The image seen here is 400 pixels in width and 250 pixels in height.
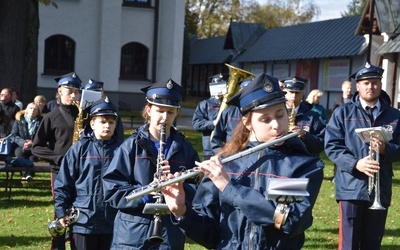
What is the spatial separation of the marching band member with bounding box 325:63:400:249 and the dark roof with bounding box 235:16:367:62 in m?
33.9

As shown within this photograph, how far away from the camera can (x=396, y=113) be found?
7559mm

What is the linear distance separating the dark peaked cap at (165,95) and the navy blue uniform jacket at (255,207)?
1271 millimetres

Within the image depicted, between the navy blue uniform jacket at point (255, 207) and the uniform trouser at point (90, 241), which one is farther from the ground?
the navy blue uniform jacket at point (255, 207)

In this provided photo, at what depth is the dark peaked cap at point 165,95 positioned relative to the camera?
210 inches

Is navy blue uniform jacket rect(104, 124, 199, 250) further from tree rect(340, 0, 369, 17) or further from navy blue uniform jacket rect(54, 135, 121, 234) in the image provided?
tree rect(340, 0, 369, 17)

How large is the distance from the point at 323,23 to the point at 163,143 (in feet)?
162

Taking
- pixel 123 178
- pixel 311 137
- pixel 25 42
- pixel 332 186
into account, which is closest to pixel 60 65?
pixel 25 42

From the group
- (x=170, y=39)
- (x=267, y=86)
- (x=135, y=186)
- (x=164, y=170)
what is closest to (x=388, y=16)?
(x=170, y=39)

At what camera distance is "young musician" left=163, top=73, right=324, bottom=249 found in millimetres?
3797

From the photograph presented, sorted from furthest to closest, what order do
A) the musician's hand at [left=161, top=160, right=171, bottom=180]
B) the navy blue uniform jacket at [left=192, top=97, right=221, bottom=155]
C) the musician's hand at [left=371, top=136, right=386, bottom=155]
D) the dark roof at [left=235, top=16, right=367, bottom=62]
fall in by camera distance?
the dark roof at [left=235, top=16, right=367, bottom=62] < the navy blue uniform jacket at [left=192, top=97, right=221, bottom=155] < the musician's hand at [left=371, top=136, right=386, bottom=155] < the musician's hand at [left=161, top=160, right=171, bottom=180]

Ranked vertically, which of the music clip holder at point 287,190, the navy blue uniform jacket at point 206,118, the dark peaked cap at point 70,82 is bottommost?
the navy blue uniform jacket at point 206,118

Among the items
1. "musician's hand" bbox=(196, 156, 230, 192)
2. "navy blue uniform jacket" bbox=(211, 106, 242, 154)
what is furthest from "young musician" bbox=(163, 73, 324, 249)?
"navy blue uniform jacket" bbox=(211, 106, 242, 154)

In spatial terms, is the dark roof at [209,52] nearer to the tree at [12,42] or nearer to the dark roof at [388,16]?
the dark roof at [388,16]

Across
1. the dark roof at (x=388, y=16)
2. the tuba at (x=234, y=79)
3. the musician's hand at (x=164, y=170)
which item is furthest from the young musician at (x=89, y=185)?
the dark roof at (x=388, y=16)
